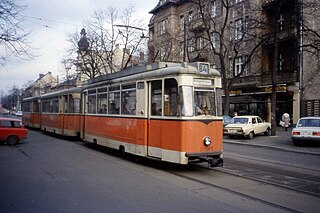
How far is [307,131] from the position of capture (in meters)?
18.4

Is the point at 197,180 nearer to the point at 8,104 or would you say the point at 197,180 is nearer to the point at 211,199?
the point at 211,199

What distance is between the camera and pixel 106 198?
6.98 meters

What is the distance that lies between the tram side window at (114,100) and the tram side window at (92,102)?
1811mm

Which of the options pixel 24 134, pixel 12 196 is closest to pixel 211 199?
pixel 12 196

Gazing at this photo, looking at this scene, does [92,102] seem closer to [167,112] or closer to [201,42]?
[167,112]

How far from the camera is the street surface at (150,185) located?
257 inches

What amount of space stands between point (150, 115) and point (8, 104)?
412 ft

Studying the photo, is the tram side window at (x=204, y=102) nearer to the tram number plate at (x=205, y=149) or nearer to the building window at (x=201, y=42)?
the tram number plate at (x=205, y=149)

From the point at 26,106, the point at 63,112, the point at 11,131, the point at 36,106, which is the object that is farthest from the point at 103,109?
the point at 26,106

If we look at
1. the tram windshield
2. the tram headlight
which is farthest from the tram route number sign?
the tram headlight

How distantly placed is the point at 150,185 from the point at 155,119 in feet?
9.04

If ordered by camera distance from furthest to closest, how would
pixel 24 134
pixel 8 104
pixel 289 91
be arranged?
1. pixel 8 104
2. pixel 289 91
3. pixel 24 134

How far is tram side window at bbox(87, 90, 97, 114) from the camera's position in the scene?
1531 cm

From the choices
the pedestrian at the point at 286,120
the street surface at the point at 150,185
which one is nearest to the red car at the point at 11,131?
the street surface at the point at 150,185
